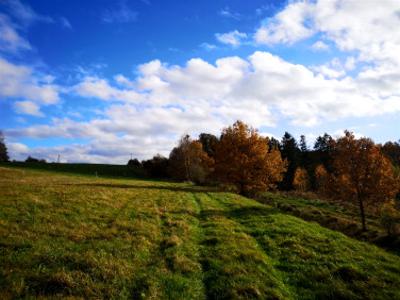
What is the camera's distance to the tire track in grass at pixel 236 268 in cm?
1105

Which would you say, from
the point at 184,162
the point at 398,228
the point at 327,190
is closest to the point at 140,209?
the point at 398,228

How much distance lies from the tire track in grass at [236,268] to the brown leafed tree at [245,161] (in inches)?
1324

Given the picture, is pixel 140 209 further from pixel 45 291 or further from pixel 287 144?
pixel 287 144

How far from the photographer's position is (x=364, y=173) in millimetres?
34625

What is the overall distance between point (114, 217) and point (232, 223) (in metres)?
8.19

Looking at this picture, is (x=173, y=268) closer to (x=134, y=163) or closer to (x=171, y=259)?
(x=171, y=259)

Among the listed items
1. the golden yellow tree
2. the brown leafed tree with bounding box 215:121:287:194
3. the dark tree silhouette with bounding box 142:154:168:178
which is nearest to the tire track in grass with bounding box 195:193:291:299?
the brown leafed tree with bounding box 215:121:287:194

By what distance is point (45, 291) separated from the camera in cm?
979

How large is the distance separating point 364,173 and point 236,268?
26.8 meters

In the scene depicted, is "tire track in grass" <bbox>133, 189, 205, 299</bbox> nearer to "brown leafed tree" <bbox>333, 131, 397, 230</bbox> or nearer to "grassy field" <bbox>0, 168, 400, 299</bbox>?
"grassy field" <bbox>0, 168, 400, 299</bbox>

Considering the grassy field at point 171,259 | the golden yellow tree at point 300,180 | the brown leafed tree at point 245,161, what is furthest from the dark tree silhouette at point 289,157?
the grassy field at point 171,259

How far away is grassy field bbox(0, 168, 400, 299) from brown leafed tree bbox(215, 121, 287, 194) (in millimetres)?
30991

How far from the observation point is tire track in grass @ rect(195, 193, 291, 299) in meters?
11.1

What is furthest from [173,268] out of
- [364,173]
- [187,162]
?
[187,162]
